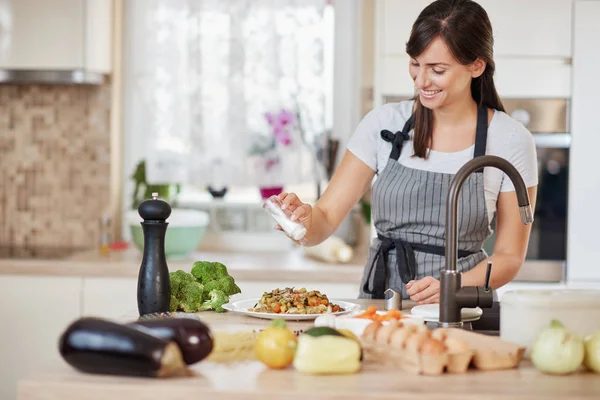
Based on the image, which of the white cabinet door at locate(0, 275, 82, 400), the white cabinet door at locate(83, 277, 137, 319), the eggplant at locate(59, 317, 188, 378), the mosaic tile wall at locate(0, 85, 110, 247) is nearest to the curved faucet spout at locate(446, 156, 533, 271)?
the eggplant at locate(59, 317, 188, 378)

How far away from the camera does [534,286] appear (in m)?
3.41

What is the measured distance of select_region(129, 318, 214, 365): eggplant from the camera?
143 cm

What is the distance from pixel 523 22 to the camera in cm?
338

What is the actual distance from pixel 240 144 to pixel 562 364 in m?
2.68

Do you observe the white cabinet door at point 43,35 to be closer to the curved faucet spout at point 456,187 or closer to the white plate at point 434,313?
the white plate at point 434,313

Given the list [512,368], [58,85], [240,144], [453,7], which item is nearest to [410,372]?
[512,368]

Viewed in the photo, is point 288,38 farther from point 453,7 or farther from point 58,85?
point 453,7

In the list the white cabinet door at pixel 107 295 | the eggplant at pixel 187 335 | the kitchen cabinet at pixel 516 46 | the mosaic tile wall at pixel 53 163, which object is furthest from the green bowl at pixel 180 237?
the eggplant at pixel 187 335

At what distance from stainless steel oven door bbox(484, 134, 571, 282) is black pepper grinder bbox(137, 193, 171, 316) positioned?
188cm

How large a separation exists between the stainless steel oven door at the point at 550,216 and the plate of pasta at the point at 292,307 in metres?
1.62

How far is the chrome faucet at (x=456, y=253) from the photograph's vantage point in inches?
64.4

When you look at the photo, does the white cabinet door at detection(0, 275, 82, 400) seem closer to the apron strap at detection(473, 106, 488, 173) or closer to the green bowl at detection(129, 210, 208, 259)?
the green bowl at detection(129, 210, 208, 259)

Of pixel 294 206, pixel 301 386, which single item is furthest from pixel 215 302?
pixel 301 386

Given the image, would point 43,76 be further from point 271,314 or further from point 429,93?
point 271,314
